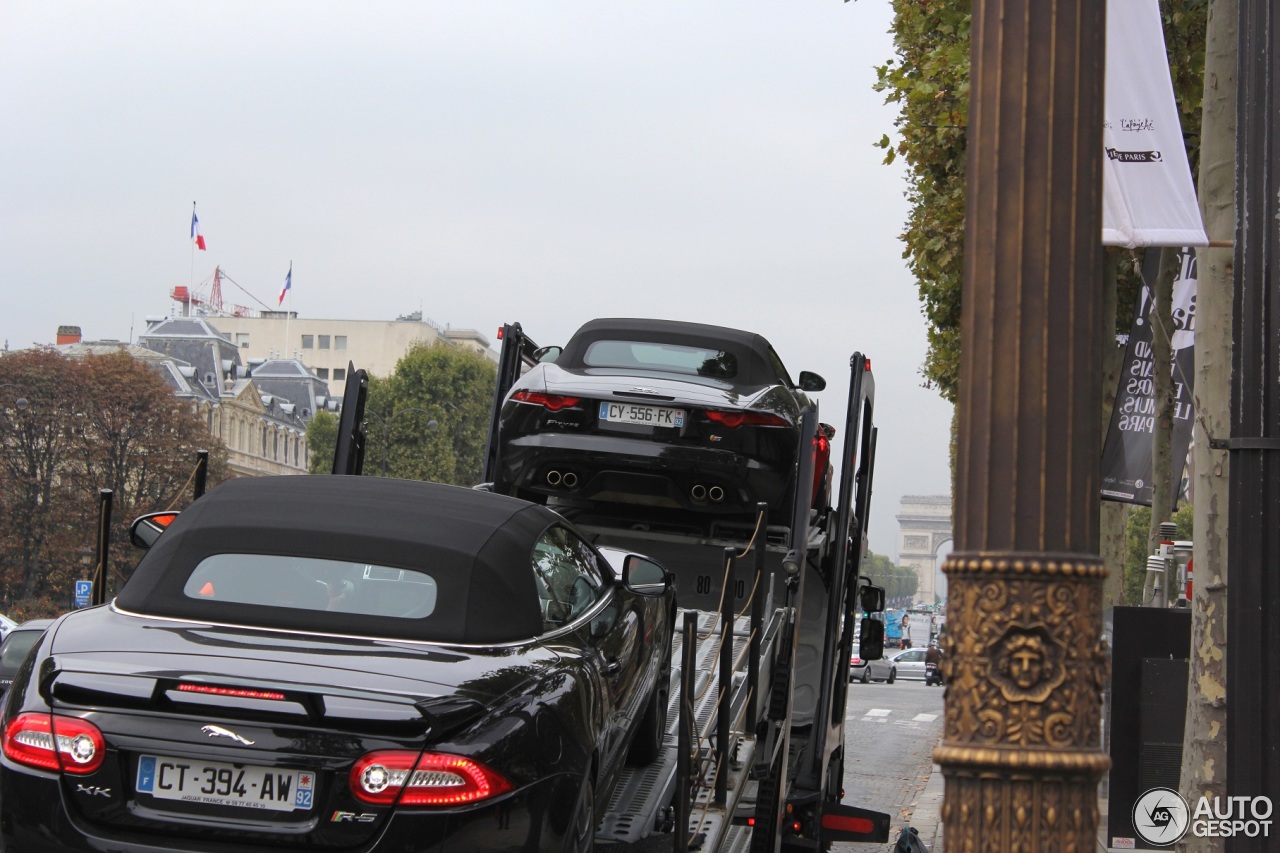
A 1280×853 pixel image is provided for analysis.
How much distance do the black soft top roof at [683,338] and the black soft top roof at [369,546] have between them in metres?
3.74

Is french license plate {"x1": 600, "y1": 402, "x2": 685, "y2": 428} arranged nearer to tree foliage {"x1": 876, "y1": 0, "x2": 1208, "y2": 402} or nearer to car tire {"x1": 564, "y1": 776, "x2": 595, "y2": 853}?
car tire {"x1": 564, "y1": 776, "x2": 595, "y2": 853}

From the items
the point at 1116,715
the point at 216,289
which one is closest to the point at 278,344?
the point at 216,289

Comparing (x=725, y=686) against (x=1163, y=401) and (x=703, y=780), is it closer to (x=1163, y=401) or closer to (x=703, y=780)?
(x=703, y=780)

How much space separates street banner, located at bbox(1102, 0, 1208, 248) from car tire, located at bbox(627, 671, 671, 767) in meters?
2.84

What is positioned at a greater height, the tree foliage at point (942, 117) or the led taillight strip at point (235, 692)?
the tree foliage at point (942, 117)

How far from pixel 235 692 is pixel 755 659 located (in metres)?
2.98

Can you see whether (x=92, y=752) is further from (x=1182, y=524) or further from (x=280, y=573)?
(x=1182, y=524)

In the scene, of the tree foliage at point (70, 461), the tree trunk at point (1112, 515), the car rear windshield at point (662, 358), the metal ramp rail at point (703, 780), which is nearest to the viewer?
the metal ramp rail at point (703, 780)

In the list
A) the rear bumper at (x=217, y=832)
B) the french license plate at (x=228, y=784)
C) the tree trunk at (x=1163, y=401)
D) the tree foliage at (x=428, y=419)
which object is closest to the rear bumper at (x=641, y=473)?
the rear bumper at (x=217, y=832)

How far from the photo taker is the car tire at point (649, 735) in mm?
5930

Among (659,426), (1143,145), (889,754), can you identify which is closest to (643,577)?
(659,426)

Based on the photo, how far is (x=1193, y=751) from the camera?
739cm

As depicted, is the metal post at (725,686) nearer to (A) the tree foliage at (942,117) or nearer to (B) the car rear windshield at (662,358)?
(B) the car rear windshield at (662,358)

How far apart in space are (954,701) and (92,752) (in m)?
2.38
